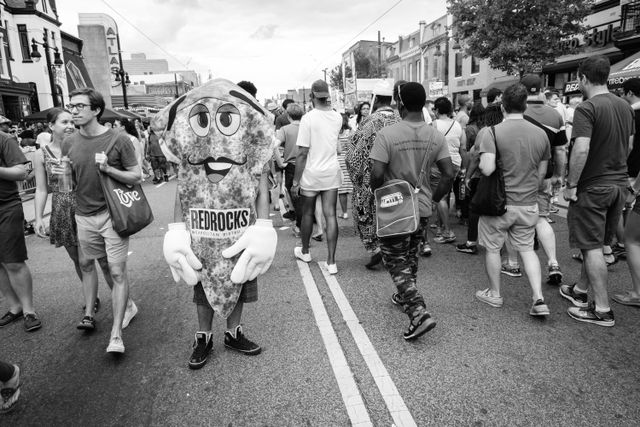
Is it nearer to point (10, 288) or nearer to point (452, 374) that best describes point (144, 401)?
point (452, 374)

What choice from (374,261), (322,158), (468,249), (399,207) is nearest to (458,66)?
(468,249)

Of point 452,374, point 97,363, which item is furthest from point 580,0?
point 97,363

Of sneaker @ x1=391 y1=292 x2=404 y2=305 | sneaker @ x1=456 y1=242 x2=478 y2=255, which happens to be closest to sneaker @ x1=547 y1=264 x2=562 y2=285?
sneaker @ x1=456 y1=242 x2=478 y2=255

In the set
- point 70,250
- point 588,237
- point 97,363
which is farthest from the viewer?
point 70,250

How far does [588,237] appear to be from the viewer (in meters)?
3.70

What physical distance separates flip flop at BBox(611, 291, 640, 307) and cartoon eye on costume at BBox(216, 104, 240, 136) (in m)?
3.74

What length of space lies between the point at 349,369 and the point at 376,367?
19 centimetres

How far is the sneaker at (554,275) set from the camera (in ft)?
14.7

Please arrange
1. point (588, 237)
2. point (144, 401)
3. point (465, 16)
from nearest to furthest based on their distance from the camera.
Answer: point (144, 401), point (588, 237), point (465, 16)

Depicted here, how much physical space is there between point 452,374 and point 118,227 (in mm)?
2671

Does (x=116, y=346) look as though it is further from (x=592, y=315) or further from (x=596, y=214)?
(x=596, y=214)

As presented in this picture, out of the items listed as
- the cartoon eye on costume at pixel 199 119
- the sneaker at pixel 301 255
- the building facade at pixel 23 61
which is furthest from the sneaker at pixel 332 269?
the building facade at pixel 23 61

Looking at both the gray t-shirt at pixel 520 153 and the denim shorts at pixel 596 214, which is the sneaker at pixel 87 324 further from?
the denim shorts at pixel 596 214

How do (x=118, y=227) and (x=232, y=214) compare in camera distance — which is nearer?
(x=232, y=214)
